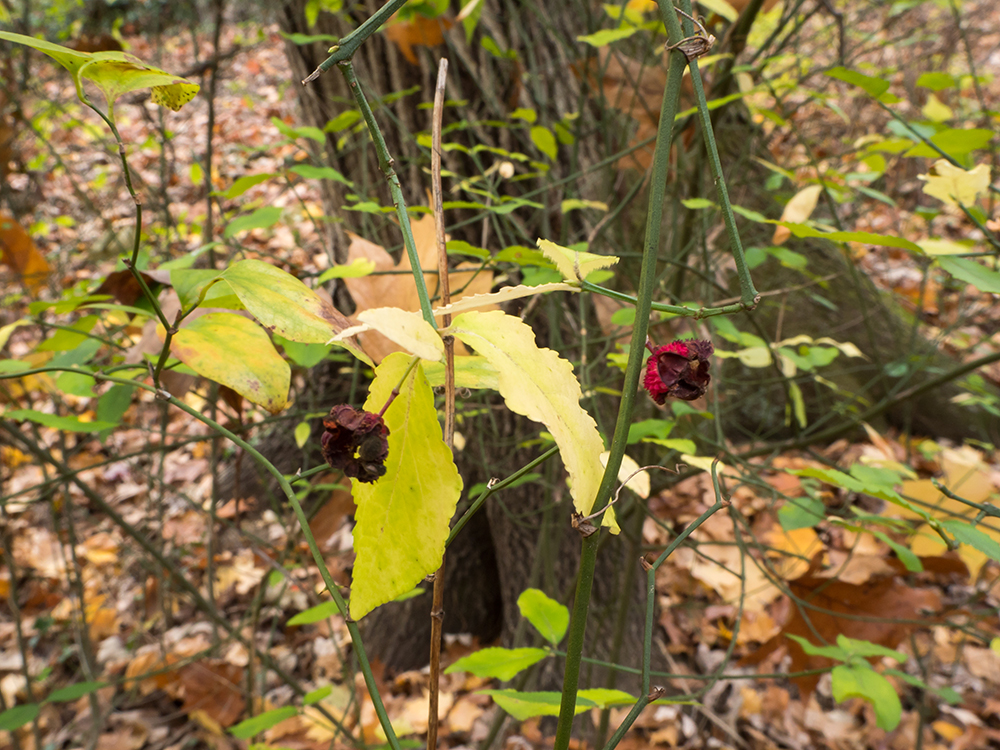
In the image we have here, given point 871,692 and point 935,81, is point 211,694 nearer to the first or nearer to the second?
point 871,692

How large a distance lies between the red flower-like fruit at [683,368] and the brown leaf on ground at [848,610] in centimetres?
83

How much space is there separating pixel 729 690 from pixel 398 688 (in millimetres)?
1043

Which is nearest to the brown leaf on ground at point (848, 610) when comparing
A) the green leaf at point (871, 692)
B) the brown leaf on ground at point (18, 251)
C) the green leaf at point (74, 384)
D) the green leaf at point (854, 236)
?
the green leaf at point (871, 692)

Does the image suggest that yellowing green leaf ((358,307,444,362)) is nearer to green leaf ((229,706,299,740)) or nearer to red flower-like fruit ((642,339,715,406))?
red flower-like fruit ((642,339,715,406))

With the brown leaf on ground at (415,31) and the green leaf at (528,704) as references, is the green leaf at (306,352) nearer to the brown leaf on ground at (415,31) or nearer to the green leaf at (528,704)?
the green leaf at (528,704)

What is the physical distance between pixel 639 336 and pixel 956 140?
0.76 m

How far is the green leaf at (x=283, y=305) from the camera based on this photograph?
0.35 metres

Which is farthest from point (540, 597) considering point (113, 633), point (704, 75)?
point (113, 633)

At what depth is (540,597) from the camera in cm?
75

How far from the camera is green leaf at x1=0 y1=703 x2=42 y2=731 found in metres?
1.13

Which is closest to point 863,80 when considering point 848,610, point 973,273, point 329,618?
point 973,273

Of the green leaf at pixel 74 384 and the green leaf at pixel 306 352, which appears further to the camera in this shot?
the green leaf at pixel 306 352

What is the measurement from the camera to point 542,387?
28 cm

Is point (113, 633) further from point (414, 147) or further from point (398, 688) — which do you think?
point (414, 147)
